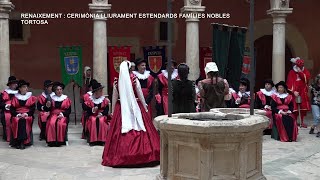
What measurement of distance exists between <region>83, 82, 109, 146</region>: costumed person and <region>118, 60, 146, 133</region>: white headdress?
2177 mm

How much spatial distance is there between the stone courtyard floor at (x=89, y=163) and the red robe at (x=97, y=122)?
23 centimetres

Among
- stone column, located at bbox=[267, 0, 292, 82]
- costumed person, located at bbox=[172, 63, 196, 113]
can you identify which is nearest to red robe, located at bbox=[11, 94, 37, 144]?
costumed person, located at bbox=[172, 63, 196, 113]

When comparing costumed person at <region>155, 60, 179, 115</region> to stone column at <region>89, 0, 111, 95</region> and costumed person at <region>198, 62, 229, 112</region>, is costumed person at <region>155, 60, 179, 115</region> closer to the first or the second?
stone column at <region>89, 0, 111, 95</region>

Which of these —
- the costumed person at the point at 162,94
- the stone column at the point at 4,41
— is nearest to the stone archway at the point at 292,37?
the costumed person at the point at 162,94

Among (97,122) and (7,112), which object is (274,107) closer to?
(97,122)

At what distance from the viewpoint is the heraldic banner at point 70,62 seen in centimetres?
1288

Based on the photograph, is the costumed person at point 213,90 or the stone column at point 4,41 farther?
the stone column at point 4,41

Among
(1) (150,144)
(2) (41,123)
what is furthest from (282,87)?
(2) (41,123)

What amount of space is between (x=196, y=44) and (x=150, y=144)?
4676 mm

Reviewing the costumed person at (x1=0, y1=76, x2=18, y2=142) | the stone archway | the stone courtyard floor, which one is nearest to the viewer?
the stone courtyard floor

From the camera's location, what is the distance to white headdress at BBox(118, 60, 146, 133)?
26.7 ft

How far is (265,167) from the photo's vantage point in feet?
26.4

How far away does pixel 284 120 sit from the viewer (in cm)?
1088

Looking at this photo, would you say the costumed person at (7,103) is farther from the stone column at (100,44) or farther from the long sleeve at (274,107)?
the long sleeve at (274,107)
